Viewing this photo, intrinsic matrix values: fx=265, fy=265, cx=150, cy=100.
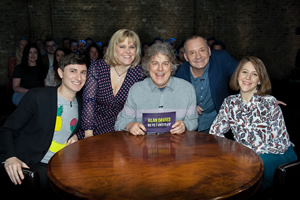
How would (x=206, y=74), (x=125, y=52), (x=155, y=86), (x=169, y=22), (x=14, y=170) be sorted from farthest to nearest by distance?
(x=169, y=22)
(x=206, y=74)
(x=125, y=52)
(x=155, y=86)
(x=14, y=170)

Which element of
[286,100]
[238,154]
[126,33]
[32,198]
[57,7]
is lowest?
[286,100]

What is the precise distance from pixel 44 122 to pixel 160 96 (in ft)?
3.00

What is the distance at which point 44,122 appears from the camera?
77.4 inches

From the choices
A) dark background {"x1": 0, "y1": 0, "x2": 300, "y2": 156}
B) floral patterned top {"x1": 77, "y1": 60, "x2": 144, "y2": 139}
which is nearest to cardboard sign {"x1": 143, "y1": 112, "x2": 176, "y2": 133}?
floral patterned top {"x1": 77, "y1": 60, "x2": 144, "y2": 139}

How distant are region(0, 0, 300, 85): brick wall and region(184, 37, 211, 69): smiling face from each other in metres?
8.00

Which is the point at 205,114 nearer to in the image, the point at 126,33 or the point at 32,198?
the point at 126,33

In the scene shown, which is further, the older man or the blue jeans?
the older man

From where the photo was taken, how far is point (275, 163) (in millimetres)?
1931

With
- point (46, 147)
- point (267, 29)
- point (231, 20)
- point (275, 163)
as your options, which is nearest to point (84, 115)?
point (46, 147)

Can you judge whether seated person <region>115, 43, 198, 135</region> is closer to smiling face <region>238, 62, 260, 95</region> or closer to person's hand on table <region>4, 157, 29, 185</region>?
smiling face <region>238, 62, 260, 95</region>

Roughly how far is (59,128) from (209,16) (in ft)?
31.7

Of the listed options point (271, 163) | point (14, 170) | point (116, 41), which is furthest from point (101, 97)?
point (271, 163)

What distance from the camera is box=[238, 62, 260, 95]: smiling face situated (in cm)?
218

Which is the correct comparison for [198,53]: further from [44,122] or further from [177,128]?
[44,122]
